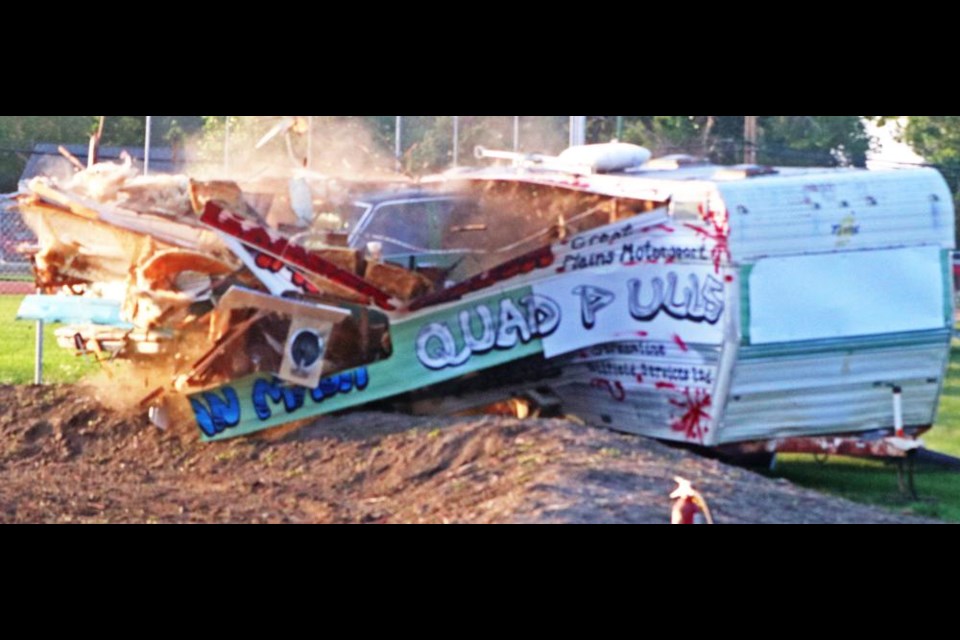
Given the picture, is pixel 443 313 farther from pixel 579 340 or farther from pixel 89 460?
pixel 89 460

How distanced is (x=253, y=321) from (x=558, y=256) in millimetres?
2587

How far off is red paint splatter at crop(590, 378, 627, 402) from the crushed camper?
19mm

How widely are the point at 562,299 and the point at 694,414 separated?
155 centimetres

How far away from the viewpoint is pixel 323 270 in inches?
533

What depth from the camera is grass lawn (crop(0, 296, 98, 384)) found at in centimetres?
1828

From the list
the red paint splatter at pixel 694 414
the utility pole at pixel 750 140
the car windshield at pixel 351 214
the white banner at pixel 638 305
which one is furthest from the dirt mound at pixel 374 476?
the utility pole at pixel 750 140

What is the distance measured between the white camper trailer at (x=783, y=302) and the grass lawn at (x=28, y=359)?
736 cm

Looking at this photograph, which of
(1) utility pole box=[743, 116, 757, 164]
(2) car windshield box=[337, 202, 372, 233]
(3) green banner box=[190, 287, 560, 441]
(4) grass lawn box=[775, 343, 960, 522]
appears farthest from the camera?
(1) utility pole box=[743, 116, 757, 164]

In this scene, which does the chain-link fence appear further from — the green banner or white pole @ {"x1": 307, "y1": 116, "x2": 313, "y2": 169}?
the green banner

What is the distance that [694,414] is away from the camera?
42.2ft

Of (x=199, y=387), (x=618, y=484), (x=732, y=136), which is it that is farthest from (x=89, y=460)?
(x=732, y=136)

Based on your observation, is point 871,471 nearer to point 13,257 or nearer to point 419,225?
point 419,225

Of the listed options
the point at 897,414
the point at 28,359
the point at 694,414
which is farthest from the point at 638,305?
the point at 28,359

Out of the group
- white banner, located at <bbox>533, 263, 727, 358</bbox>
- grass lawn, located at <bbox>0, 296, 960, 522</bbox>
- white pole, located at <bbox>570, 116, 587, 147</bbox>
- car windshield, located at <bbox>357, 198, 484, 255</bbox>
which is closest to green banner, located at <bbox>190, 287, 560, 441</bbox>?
white banner, located at <bbox>533, 263, 727, 358</bbox>
